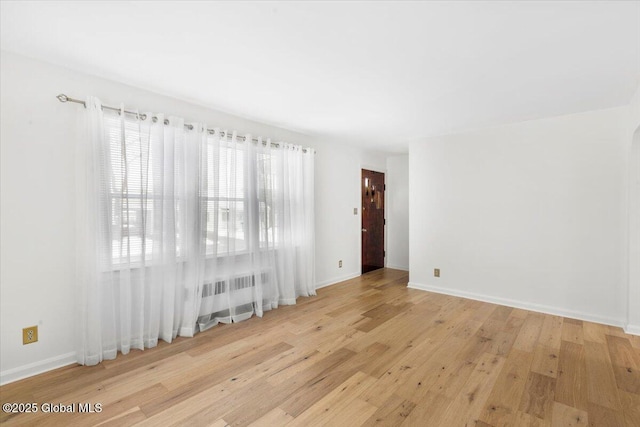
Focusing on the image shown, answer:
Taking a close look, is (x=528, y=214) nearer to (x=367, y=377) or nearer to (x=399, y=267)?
(x=399, y=267)

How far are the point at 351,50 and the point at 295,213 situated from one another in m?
2.41

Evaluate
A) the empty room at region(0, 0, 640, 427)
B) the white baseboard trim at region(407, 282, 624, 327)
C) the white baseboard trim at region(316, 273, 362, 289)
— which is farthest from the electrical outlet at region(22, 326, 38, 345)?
the white baseboard trim at region(407, 282, 624, 327)

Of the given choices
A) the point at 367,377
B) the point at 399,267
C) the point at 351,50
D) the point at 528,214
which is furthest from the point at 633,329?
the point at 351,50

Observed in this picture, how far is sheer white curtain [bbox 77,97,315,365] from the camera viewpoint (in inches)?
96.0

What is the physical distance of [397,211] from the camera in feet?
20.2

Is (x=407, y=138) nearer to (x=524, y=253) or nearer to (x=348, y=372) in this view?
(x=524, y=253)

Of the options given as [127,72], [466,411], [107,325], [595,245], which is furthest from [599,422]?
[127,72]

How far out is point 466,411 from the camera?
73.1 inches

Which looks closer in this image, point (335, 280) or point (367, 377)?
point (367, 377)

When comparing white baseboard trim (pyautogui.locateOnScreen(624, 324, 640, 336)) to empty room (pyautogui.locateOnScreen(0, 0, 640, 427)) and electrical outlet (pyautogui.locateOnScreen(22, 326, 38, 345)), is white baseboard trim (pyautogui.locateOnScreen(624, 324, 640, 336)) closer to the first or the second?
empty room (pyautogui.locateOnScreen(0, 0, 640, 427))

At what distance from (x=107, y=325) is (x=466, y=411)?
287cm

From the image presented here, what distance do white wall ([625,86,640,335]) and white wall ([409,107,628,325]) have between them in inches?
6.3

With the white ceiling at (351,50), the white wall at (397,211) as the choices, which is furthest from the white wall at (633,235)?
the white wall at (397,211)

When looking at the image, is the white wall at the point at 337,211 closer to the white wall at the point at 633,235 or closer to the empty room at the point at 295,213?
the empty room at the point at 295,213
